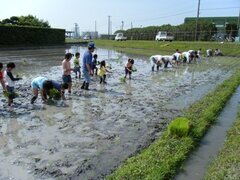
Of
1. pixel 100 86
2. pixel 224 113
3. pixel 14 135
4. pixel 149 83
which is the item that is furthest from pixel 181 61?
pixel 14 135

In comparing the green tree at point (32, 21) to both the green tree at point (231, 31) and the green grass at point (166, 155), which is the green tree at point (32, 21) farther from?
the green grass at point (166, 155)

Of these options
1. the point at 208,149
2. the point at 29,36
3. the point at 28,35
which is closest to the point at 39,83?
the point at 208,149

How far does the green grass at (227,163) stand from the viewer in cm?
607

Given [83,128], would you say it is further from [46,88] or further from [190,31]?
[190,31]

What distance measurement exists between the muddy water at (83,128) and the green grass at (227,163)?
1620 mm

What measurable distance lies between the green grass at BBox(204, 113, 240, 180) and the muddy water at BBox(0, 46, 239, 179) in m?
1.62

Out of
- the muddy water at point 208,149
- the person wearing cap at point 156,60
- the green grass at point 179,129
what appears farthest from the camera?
the person wearing cap at point 156,60

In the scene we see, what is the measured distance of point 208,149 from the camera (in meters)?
7.57

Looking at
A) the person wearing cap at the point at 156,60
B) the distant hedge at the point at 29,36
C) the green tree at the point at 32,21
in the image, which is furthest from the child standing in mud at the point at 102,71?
the green tree at the point at 32,21

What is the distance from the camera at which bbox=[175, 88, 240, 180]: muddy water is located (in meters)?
6.32

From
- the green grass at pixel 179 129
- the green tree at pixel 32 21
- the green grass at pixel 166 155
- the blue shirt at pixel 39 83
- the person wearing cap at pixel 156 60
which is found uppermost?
the green tree at pixel 32 21

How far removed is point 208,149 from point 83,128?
3072mm

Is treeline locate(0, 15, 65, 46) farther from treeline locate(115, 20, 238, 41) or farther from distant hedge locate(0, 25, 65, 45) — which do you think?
treeline locate(115, 20, 238, 41)

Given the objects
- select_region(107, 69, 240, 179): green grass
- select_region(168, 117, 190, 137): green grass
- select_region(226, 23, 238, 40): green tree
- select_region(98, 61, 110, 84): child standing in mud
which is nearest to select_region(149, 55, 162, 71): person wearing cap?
select_region(98, 61, 110, 84): child standing in mud
